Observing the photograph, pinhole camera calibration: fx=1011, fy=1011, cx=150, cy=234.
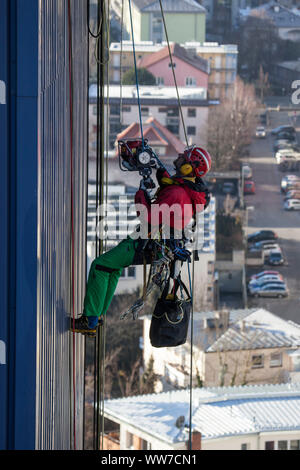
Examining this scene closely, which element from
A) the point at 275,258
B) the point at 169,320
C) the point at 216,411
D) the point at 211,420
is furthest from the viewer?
the point at 275,258

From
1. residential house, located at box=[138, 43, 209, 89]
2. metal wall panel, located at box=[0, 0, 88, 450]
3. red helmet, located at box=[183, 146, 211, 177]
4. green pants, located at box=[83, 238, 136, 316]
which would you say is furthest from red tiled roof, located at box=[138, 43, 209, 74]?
metal wall panel, located at box=[0, 0, 88, 450]

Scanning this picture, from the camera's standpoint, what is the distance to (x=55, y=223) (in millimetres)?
3475

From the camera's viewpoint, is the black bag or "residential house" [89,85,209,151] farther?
"residential house" [89,85,209,151]

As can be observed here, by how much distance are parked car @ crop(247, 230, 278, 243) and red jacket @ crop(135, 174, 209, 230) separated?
21.7 metres

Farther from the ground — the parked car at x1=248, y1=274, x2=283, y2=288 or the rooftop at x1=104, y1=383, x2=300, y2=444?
the parked car at x1=248, y1=274, x2=283, y2=288

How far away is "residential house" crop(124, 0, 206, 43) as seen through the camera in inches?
1081

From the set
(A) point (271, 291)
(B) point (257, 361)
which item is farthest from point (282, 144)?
(B) point (257, 361)

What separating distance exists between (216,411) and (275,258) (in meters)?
9.86

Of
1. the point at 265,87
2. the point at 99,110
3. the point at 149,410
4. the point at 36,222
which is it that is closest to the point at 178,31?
the point at 265,87

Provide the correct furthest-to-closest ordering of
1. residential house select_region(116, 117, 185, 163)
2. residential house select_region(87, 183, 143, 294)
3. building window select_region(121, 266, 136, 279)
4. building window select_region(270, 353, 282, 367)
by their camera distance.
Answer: residential house select_region(116, 117, 185, 163) → building window select_region(121, 266, 136, 279) → building window select_region(270, 353, 282, 367) → residential house select_region(87, 183, 143, 294)

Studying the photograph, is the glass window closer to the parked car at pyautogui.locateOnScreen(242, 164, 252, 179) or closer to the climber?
the parked car at pyautogui.locateOnScreen(242, 164, 252, 179)

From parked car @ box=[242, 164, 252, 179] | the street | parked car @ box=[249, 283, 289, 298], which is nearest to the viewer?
parked car @ box=[249, 283, 289, 298]

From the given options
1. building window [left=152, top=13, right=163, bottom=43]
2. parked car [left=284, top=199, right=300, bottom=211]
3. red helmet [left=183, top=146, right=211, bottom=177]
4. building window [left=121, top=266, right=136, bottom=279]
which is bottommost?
building window [left=121, top=266, right=136, bottom=279]

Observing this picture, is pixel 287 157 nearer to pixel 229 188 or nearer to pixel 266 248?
pixel 229 188
